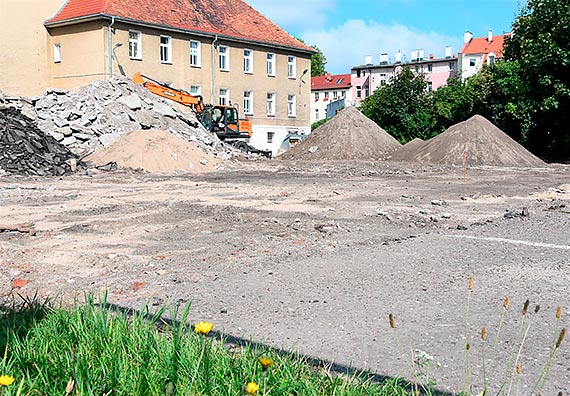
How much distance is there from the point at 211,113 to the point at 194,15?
607 inches

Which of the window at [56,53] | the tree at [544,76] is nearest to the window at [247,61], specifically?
the window at [56,53]

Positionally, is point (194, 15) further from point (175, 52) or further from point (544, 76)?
point (544, 76)

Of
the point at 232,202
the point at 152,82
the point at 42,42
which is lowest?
the point at 232,202

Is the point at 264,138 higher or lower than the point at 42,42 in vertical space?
lower

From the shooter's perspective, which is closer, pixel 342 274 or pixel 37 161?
pixel 342 274

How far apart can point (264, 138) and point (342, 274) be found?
45.8 m

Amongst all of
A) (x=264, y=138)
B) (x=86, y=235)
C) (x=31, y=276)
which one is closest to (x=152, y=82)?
(x=264, y=138)

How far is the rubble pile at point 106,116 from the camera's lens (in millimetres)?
28547

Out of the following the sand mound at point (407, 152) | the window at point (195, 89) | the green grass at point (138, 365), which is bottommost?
the green grass at point (138, 365)

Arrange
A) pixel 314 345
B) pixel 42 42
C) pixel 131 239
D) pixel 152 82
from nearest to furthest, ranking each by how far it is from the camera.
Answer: pixel 314 345 → pixel 131 239 → pixel 152 82 → pixel 42 42

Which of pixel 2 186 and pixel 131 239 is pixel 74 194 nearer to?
pixel 2 186

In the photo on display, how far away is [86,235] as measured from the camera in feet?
32.2

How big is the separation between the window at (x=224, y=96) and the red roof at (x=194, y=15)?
3914mm

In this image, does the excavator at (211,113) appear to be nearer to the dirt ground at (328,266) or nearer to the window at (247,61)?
the window at (247,61)
